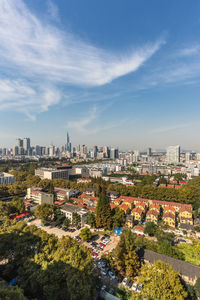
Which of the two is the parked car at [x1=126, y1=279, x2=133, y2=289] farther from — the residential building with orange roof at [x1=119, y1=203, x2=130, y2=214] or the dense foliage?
the residential building with orange roof at [x1=119, y1=203, x2=130, y2=214]

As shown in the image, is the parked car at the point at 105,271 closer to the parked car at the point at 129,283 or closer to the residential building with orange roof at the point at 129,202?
the parked car at the point at 129,283

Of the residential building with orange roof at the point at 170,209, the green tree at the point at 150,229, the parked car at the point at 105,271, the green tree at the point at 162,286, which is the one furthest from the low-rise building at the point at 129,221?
the green tree at the point at 162,286

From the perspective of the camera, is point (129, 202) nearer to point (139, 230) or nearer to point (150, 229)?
point (139, 230)

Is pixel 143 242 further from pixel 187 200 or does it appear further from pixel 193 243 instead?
pixel 187 200

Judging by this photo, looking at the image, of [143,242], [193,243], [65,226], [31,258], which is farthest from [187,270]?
[65,226]

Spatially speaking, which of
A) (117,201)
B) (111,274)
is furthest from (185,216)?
(111,274)
